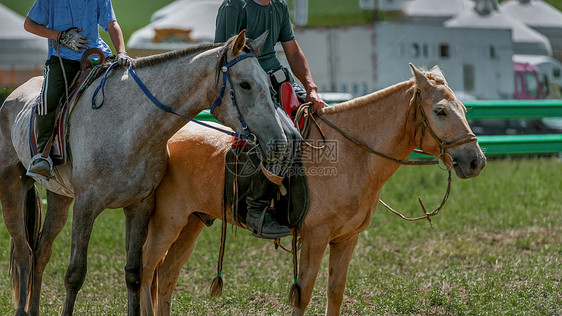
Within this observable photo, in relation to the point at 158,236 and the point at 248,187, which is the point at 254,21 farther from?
the point at 158,236

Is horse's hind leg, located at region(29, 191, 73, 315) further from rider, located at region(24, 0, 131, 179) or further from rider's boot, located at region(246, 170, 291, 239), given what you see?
rider's boot, located at region(246, 170, 291, 239)

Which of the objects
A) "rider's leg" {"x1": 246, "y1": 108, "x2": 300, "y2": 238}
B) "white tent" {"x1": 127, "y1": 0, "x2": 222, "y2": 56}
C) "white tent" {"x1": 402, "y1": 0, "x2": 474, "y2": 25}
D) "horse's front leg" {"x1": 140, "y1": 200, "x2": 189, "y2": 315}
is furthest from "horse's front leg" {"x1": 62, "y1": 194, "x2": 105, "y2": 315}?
"white tent" {"x1": 402, "y1": 0, "x2": 474, "y2": 25}

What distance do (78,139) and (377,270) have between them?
357 centimetres

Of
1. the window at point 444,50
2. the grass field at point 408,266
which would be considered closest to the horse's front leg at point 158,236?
the grass field at point 408,266

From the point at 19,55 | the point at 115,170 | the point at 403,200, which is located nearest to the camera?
the point at 115,170

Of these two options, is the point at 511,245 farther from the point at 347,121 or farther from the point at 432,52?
the point at 432,52

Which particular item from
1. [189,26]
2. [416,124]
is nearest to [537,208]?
[416,124]

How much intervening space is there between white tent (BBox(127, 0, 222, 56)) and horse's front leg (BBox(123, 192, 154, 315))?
10.1 m

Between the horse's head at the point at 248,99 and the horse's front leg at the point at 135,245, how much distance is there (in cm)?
115

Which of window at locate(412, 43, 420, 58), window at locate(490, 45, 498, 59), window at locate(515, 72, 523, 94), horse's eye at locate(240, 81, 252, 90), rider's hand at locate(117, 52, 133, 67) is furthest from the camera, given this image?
window at locate(515, 72, 523, 94)

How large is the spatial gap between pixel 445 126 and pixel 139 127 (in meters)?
2.20

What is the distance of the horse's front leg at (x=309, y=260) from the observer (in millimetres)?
4980

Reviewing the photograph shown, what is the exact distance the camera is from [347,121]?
530 cm

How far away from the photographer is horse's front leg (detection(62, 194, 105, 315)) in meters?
4.91
